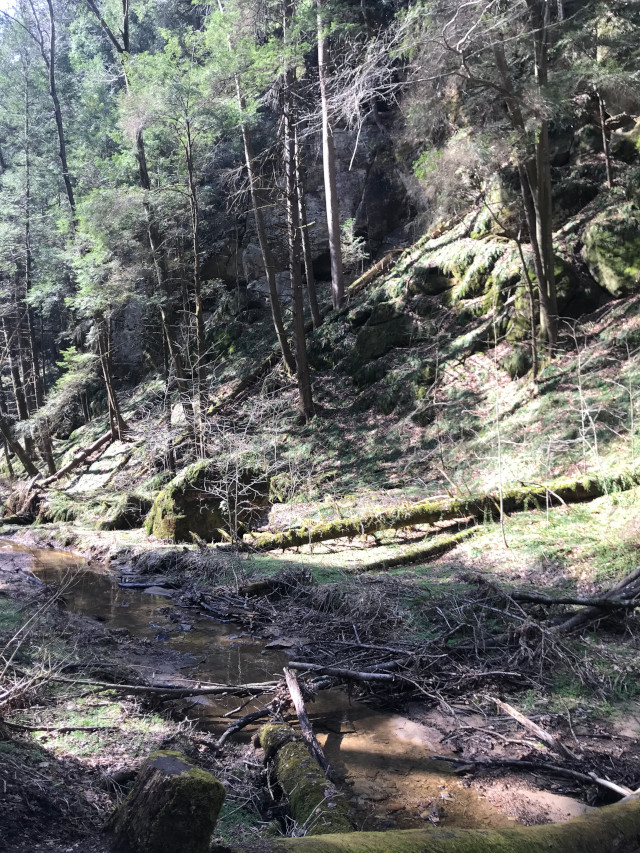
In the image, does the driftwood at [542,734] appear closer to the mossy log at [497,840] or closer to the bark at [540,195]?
the mossy log at [497,840]

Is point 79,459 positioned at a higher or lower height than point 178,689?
lower

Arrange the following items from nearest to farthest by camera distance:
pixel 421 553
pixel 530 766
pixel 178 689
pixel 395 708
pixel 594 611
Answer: pixel 530 766, pixel 178 689, pixel 395 708, pixel 594 611, pixel 421 553

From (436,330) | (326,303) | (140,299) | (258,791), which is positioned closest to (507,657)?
(258,791)

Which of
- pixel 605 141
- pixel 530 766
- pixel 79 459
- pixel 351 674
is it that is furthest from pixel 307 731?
pixel 79 459

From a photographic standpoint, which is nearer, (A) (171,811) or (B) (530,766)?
(A) (171,811)

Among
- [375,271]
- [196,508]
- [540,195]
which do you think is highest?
[540,195]

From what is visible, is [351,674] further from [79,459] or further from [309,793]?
[79,459]

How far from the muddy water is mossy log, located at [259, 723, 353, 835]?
14.2 inches

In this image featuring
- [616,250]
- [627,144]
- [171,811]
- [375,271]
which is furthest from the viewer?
[375,271]

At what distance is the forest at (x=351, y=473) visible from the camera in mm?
3570

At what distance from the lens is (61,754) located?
3.52 metres

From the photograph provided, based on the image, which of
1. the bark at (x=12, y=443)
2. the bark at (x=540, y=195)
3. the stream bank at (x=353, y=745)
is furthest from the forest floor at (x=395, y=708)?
the bark at (x=12, y=443)

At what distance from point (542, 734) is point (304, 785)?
5.63 ft

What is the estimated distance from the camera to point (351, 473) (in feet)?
46.4
